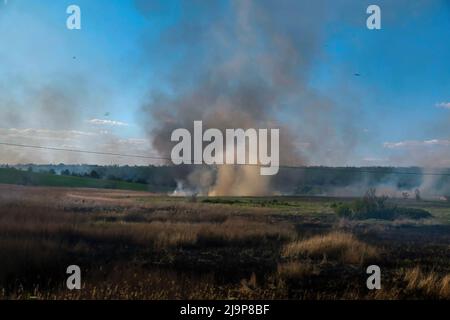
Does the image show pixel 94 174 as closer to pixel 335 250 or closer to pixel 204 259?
pixel 204 259

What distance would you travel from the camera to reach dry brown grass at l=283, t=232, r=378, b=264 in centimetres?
1362

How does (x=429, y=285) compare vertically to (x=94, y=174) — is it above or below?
below

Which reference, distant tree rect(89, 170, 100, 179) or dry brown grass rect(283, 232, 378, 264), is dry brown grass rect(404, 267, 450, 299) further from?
distant tree rect(89, 170, 100, 179)

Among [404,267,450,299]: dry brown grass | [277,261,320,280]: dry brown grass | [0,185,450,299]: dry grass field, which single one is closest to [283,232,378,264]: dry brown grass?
[0,185,450,299]: dry grass field

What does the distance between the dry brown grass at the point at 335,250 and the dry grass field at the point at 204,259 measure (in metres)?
0.04

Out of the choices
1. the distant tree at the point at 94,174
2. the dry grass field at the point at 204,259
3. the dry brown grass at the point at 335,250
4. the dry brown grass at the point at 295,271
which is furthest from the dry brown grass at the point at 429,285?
the distant tree at the point at 94,174

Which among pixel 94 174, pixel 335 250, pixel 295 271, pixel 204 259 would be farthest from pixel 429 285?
pixel 94 174

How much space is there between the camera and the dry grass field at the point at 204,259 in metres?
8.78

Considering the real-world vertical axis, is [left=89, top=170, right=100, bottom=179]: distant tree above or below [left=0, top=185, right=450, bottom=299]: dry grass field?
above

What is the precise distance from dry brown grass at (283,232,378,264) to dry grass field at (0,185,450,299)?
0.12ft

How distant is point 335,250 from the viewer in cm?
1447

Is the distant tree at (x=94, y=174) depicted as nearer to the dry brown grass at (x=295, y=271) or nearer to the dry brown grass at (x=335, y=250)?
the dry brown grass at (x=335, y=250)

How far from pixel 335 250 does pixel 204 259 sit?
4.78 metres

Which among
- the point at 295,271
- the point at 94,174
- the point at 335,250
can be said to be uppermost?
the point at 94,174
